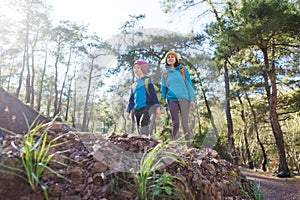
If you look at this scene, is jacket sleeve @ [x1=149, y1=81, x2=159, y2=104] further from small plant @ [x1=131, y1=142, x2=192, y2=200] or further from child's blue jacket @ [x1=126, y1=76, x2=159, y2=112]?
small plant @ [x1=131, y1=142, x2=192, y2=200]

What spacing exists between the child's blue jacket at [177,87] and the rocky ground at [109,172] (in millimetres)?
955

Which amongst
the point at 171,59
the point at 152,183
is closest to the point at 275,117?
the point at 171,59

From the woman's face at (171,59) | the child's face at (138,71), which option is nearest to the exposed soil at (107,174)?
the child's face at (138,71)

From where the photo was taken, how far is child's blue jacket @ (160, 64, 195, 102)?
3420 millimetres

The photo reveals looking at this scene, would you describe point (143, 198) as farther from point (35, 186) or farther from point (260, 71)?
point (260, 71)

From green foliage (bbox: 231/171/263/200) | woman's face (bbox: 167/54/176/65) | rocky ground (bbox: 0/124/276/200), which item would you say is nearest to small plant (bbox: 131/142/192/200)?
rocky ground (bbox: 0/124/276/200)

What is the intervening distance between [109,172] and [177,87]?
1.85 m

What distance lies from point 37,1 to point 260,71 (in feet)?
54.0

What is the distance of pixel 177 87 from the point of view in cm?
344

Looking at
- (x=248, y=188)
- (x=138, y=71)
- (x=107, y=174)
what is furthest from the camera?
(x=138, y=71)

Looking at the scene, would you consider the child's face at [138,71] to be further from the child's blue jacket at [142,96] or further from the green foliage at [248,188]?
the green foliage at [248,188]

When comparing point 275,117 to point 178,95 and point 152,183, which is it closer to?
point 178,95

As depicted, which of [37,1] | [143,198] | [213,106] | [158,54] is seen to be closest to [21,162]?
[143,198]

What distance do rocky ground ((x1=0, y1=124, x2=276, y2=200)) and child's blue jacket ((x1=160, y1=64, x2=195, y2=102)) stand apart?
0.95m
